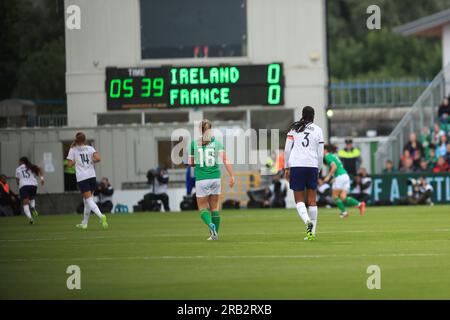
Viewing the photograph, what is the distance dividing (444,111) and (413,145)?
229cm

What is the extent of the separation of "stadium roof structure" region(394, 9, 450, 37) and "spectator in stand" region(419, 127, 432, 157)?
926cm

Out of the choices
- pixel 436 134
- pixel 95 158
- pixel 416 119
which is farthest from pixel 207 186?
pixel 416 119

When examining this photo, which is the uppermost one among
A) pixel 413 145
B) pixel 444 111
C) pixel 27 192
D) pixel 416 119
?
pixel 444 111

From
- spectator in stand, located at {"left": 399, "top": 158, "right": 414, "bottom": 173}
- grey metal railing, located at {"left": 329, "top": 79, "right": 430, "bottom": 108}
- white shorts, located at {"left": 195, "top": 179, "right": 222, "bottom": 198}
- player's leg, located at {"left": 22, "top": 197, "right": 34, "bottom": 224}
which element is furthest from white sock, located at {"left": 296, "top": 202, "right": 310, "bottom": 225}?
grey metal railing, located at {"left": 329, "top": 79, "right": 430, "bottom": 108}

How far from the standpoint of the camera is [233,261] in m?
17.9

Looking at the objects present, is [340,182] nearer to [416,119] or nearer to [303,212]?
[303,212]

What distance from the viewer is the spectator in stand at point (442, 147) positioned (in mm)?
42250

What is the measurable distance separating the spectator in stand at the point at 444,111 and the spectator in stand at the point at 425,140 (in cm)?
68

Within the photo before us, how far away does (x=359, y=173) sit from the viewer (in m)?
40.5

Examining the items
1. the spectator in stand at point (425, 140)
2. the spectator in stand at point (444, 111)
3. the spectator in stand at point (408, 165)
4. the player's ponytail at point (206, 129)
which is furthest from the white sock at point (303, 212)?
the spectator in stand at point (444, 111)

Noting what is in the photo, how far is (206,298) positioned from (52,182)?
29.7m

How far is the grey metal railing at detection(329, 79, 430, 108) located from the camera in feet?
215
